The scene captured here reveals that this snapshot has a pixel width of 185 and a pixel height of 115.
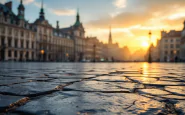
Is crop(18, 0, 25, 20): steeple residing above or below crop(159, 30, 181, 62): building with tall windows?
above

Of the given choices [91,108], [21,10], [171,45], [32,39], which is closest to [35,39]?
[32,39]

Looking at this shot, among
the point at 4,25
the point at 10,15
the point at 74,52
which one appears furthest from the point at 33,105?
the point at 74,52

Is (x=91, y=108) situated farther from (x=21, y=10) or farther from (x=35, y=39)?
(x=35, y=39)

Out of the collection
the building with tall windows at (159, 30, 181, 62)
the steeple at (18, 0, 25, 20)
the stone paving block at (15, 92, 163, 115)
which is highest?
the steeple at (18, 0, 25, 20)

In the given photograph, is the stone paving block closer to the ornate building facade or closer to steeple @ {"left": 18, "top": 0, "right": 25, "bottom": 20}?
the ornate building facade

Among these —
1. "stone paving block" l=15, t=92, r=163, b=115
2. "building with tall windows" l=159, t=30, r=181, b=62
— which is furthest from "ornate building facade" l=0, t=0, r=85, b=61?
"stone paving block" l=15, t=92, r=163, b=115

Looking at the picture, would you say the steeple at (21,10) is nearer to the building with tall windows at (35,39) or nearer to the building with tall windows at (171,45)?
the building with tall windows at (35,39)

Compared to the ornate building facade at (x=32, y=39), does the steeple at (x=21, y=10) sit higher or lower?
higher

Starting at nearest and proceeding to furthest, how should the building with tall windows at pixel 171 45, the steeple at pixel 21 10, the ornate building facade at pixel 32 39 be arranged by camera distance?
the ornate building facade at pixel 32 39
the steeple at pixel 21 10
the building with tall windows at pixel 171 45

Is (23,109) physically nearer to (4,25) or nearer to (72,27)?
(4,25)

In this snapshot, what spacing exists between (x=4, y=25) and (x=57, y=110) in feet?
177

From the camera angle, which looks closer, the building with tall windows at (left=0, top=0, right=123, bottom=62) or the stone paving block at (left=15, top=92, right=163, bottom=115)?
the stone paving block at (left=15, top=92, right=163, bottom=115)

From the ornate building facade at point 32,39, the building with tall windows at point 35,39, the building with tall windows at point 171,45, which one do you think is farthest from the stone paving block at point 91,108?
the building with tall windows at point 171,45

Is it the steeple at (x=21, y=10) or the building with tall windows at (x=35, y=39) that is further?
the steeple at (x=21, y=10)
